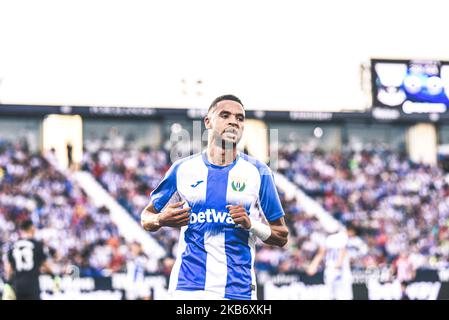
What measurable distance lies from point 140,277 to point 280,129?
21067 millimetres

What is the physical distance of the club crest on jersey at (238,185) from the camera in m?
5.89

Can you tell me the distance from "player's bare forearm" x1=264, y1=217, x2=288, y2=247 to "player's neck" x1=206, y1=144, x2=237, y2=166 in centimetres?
55

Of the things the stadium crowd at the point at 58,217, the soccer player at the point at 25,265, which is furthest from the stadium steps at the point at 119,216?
the soccer player at the point at 25,265

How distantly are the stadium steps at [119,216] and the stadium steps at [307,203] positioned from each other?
627 cm

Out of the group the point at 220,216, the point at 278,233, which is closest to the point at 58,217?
the point at 278,233

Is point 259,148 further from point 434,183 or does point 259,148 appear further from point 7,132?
point 7,132

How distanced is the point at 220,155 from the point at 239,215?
0.59 meters

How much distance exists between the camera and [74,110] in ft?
105

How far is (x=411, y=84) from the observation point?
34594 millimetres

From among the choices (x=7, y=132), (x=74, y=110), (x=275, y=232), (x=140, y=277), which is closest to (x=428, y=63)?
(x=74, y=110)

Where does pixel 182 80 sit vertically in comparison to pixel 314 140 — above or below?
above

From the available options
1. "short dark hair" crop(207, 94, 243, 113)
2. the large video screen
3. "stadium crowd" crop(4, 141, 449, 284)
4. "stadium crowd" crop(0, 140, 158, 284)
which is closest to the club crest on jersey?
"short dark hair" crop(207, 94, 243, 113)

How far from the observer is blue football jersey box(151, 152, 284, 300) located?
580 centimetres

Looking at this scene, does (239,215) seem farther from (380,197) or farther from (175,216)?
(380,197)
